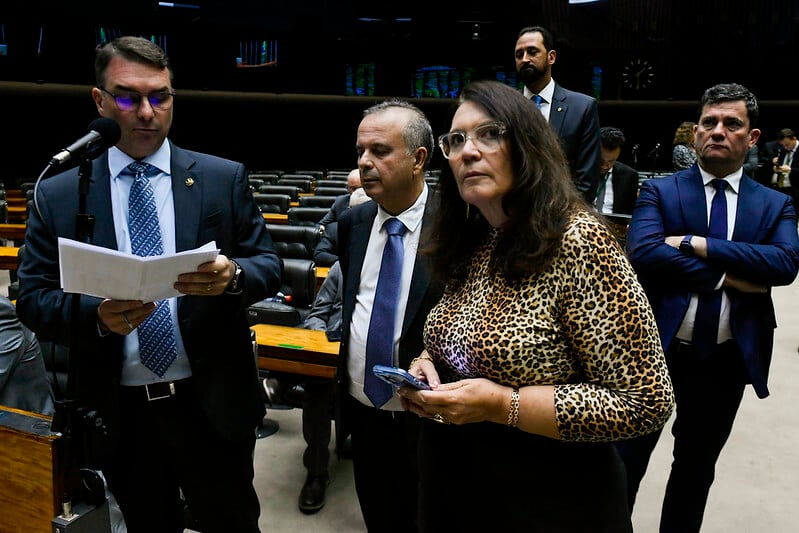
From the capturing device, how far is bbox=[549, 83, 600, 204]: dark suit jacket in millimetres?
2869

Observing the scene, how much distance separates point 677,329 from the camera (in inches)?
80.7

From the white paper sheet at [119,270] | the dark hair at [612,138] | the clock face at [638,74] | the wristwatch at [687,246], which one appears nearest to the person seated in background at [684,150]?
the dark hair at [612,138]

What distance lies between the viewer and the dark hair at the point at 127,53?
162 centimetres

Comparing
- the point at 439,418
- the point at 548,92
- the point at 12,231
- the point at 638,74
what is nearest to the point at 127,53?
the point at 439,418

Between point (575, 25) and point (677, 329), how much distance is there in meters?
14.6

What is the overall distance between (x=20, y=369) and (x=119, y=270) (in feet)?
3.40

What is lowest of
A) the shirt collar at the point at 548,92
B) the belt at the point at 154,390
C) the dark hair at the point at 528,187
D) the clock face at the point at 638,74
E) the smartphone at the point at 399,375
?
the belt at the point at 154,390

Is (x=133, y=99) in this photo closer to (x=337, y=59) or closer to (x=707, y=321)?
(x=707, y=321)

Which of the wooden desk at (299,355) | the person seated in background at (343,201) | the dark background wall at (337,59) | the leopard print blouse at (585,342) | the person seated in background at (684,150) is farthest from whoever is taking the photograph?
the dark background wall at (337,59)

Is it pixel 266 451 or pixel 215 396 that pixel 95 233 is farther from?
pixel 266 451

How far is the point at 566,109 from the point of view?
9.46ft

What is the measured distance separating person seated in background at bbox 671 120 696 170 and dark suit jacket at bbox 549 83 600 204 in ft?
5.29

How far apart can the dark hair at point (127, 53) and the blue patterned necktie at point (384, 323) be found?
34.1 inches

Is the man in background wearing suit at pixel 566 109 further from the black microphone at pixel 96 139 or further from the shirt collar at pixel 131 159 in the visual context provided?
the black microphone at pixel 96 139
